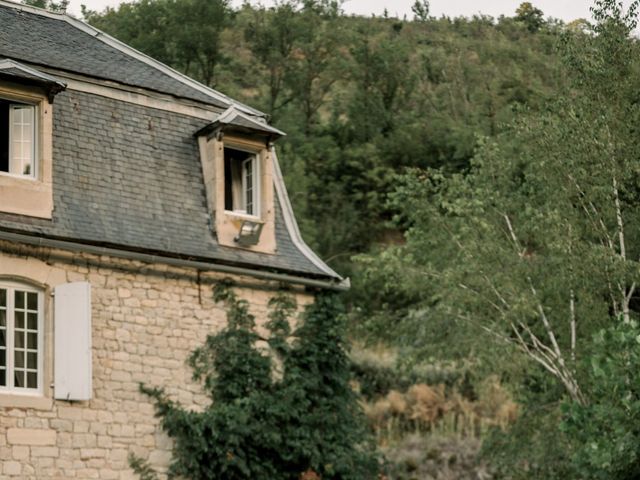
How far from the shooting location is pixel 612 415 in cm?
1800

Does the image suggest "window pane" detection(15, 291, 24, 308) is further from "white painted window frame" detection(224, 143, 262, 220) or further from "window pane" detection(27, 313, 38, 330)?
"white painted window frame" detection(224, 143, 262, 220)

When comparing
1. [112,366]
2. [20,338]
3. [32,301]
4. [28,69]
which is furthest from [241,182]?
[20,338]

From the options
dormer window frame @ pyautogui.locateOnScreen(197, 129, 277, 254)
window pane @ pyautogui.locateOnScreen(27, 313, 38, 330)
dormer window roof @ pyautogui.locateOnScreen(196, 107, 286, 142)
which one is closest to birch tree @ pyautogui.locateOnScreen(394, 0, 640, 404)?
dormer window frame @ pyautogui.locateOnScreen(197, 129, 277, 254)

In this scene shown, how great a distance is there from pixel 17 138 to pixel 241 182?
3565 millimetres

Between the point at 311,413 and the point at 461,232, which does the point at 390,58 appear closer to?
the point at 461,232

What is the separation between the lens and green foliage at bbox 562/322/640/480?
17.7m

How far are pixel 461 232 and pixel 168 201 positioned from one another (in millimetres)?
6077

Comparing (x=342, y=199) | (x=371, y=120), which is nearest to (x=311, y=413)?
(x=342, y=199)

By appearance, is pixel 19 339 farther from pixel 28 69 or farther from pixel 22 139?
pixel 28 69

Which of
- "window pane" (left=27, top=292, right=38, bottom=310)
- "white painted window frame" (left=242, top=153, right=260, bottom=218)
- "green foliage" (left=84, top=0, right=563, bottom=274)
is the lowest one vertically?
"window pane" (left=27, top=292, right=38, bottom=310)

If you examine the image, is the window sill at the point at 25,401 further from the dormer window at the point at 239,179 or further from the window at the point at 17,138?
the dormer window at the point at 239,179

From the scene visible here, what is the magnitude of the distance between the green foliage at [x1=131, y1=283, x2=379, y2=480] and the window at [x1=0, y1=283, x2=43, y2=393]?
147 centimetres

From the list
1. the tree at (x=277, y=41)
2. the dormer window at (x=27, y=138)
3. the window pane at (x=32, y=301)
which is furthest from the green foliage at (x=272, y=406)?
the tree at (x=277, y=41)

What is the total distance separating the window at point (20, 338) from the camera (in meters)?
16.9
